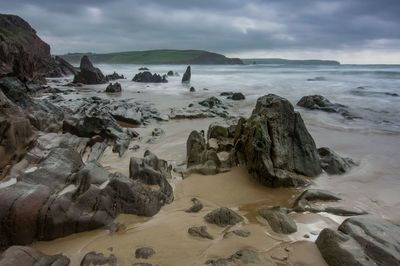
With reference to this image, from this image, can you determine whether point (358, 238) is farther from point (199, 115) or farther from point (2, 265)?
point (199, 115)

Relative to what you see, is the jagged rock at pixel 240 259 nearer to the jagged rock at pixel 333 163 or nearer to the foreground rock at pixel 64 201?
the foreground rock at pixel 64 201

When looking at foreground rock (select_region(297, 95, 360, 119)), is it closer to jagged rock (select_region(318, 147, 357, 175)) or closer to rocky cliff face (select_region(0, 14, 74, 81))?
jagged rock (select_region(318, 147, 357, 175))

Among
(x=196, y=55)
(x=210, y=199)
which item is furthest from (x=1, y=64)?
(x=196, y=55)

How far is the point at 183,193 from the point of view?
279 inches

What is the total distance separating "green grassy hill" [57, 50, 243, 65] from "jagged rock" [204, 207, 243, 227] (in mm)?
156827

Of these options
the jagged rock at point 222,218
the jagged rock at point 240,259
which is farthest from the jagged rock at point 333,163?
the jagged rock at point 240,259

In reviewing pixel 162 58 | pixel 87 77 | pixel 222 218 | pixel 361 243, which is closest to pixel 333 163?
pixel 222 218

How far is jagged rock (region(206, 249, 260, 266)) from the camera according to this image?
14.7 ft

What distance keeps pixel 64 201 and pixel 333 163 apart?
622 cm

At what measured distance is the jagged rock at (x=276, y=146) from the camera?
7684mm

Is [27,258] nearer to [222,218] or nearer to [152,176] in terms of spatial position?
[222,218]

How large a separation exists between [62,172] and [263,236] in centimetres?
345

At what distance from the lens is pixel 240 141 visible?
28.3 ft

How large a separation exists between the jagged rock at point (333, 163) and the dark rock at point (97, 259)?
→ 5.79 m
